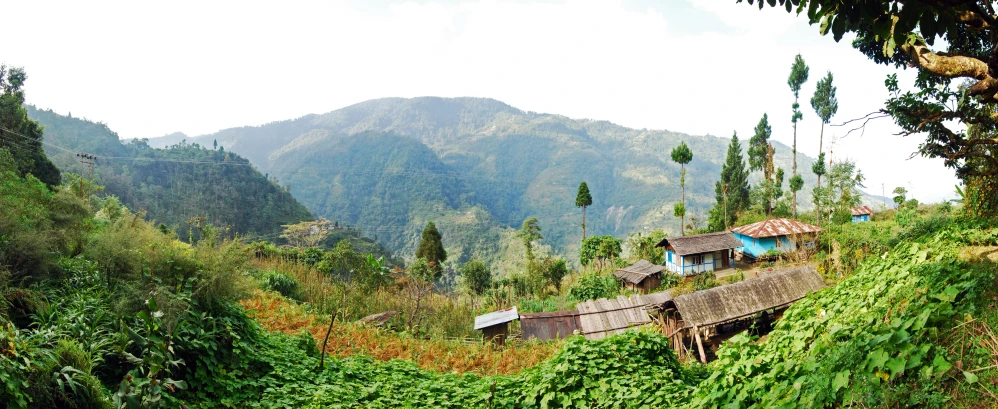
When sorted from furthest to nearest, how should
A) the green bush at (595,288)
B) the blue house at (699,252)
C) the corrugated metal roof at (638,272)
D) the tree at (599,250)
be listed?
the tree at (599,250)
the blue house at (699,252)
the corrugated metal roof at (638,272)
the green bush at (595,288)

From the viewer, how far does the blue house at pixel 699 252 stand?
23.0 m

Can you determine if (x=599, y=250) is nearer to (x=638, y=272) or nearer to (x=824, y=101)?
(x=638, y=272)

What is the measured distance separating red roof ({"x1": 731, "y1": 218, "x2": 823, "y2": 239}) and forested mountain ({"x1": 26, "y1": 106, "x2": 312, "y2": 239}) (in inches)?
1593

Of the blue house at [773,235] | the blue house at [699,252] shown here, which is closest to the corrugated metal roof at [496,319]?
the blue house at [699,252]

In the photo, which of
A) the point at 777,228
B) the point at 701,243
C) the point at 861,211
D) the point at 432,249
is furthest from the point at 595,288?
the point at 861,211

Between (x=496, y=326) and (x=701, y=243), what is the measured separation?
14.7 m

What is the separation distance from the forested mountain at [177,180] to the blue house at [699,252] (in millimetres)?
36970

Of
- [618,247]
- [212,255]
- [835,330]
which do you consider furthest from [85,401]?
[618,247]

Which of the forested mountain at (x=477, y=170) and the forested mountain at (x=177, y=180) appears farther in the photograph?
the forested mountain at (x=477, y=170)

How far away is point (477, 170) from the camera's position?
13438 centimetres

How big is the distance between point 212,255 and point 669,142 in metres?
143

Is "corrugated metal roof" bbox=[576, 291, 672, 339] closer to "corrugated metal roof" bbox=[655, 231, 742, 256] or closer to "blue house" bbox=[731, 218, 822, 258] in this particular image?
"corrugated metal roof" bbox=[655, 231, 742, 256]

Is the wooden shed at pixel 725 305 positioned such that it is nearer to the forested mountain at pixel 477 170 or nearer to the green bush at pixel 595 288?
the green bush at pixel 595 288

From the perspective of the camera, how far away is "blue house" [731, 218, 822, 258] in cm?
2359
